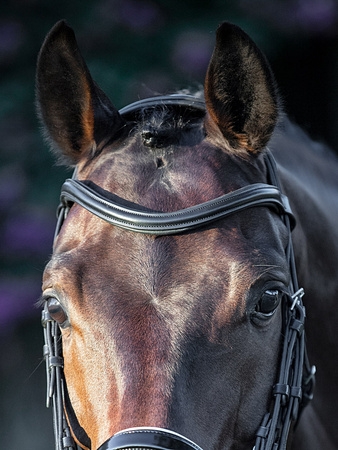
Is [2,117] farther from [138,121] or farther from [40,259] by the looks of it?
[138,121]

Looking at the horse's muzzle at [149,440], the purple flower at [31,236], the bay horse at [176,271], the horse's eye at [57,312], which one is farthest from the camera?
the purple flower at [31,236]

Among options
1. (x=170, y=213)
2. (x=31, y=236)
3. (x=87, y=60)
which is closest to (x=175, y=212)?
(x=170, y=213)

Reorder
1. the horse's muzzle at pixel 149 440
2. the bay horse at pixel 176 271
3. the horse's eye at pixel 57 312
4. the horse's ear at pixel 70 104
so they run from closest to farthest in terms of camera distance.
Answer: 1. the horse's muzzle at pixel 149 440
2. the bay horse at pixel 176 271
3. the horse's eye at pixel 57 312
4. the horse's ear at pixel 70 104

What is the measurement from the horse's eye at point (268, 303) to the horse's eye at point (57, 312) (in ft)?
2.29

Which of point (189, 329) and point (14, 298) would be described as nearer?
point (189, 329)

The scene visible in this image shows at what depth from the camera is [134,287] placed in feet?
5.72

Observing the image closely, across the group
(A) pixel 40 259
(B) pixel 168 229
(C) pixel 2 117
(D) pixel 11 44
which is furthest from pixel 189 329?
(D) pixel 11 44

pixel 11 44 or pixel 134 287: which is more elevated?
pixel 11 44

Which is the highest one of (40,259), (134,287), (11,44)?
A: (11,44)

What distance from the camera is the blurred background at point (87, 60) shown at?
4.04 m

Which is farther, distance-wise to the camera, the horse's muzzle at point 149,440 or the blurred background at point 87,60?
the blurred background at point 87,60

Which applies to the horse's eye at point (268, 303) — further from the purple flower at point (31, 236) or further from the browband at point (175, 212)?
the purple flower at point (31, 236)

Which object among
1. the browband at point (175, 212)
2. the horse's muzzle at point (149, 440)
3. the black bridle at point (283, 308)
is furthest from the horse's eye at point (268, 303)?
the horse's muzzle at point (149, 440)

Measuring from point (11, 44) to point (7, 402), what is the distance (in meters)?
2.79
